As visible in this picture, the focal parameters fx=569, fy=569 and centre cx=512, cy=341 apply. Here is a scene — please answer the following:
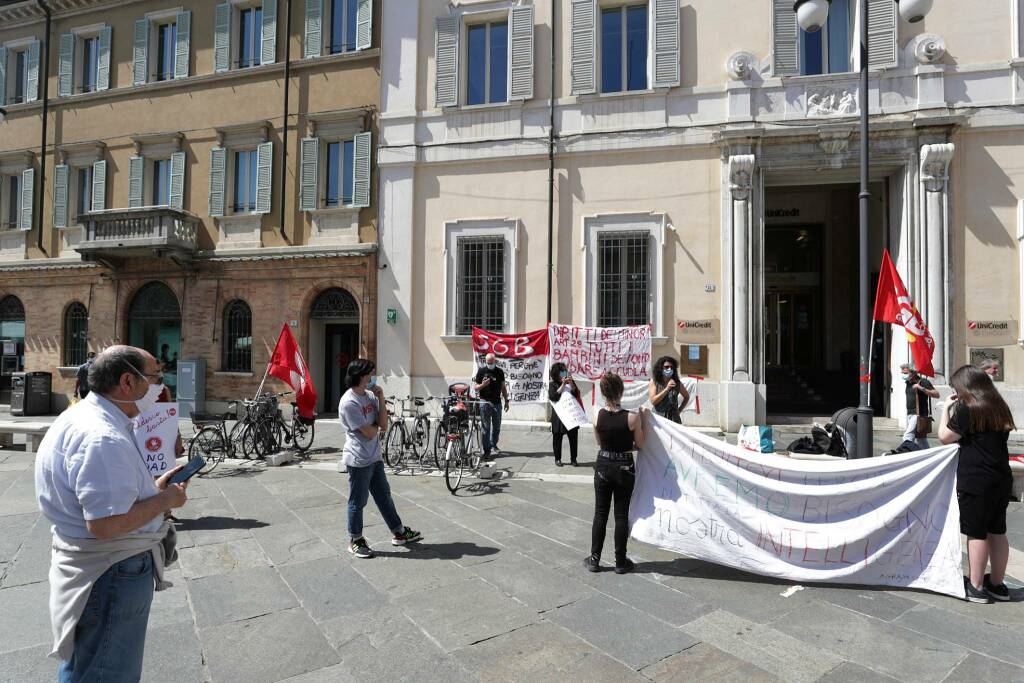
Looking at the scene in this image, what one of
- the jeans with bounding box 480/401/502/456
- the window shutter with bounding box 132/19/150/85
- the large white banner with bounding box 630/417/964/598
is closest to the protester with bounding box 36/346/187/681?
the large white banner with bounding box 630/417/964/598

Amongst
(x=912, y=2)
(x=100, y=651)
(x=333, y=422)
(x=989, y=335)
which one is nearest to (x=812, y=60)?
(x=912, y=2)

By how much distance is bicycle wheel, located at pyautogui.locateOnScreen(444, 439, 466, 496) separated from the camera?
738cm

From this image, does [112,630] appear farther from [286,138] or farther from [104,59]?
[104,59]

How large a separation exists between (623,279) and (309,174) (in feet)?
28.7

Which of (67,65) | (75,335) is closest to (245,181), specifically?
(67,65)

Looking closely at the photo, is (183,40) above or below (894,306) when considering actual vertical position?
above

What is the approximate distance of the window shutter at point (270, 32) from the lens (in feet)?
50.7

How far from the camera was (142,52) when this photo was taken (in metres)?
16.6

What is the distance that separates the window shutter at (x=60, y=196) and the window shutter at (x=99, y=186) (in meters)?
1.24

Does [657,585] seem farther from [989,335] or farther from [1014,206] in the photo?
[1014,206]

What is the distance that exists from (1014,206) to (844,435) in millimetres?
7518

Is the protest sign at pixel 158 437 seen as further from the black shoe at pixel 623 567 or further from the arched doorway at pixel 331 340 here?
the arched doorway at pixel 331 340

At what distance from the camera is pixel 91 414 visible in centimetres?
226

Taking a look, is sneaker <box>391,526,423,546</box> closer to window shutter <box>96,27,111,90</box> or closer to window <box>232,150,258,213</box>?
window <box>232,150,258,213</box>
